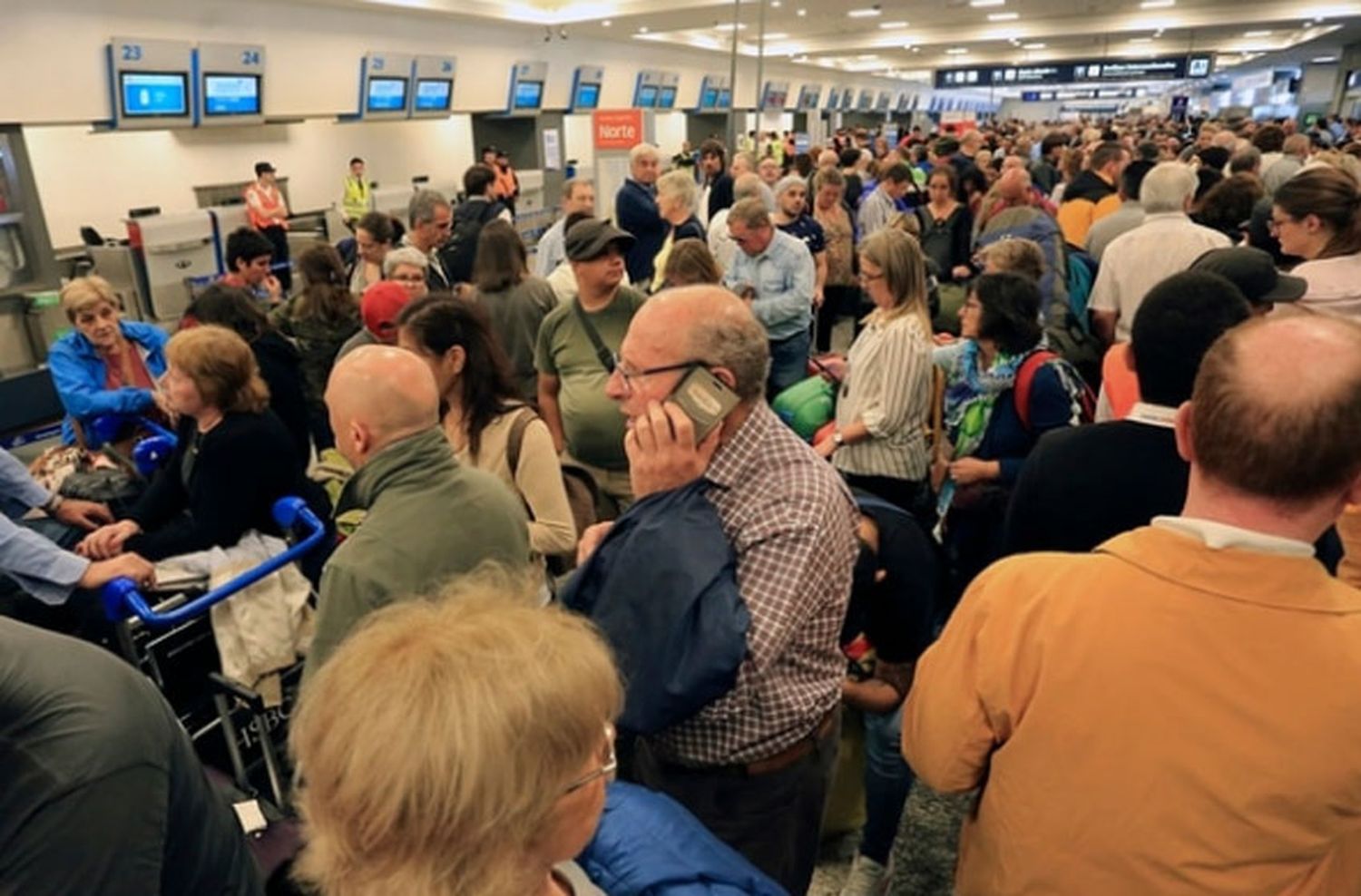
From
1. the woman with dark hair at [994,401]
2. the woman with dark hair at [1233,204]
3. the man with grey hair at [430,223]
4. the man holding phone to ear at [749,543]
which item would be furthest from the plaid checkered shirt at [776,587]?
the woman with dark hair at [1233,204]

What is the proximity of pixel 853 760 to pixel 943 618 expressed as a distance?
35.2 inches

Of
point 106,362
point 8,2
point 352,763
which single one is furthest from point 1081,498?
point 8,2

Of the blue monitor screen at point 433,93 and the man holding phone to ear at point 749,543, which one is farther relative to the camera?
the blue monitor screen at point 433,93

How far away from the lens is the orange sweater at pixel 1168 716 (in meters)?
1.06

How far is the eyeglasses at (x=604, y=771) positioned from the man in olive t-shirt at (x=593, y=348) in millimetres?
2149

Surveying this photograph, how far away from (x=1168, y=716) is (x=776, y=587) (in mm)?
600

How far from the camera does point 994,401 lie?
2740 mm

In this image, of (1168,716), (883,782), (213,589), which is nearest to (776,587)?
(1168,716)

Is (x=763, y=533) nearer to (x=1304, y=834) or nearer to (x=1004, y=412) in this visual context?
(x=1304, y=834)

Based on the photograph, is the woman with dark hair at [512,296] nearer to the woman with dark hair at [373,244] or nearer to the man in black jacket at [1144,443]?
the woman with dark hair at [373,244]

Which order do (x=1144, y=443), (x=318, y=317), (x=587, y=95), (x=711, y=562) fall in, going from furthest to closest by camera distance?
(x=587, y=95) → (x=318, y=317) → (x=1144, y=443) → (x=711, y=562)

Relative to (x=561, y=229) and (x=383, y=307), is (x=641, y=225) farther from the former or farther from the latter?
(x=383, y=307)

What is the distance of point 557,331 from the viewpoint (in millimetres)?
3301

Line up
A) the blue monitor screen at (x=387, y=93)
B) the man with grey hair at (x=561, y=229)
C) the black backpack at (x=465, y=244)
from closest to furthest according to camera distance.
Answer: the man with grey hair at (x=561, y=229), the black backpack at (x=465, y=244), the blue monitor screen at (x=387, y=93)
